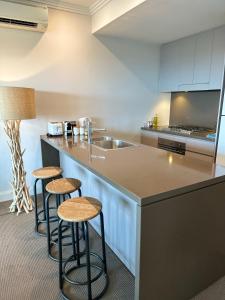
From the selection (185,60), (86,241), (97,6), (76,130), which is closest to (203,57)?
(185,60)

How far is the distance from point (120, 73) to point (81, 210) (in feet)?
8.61

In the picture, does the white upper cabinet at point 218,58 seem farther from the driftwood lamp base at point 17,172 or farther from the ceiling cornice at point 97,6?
the driftwood lamp base at point 17,172

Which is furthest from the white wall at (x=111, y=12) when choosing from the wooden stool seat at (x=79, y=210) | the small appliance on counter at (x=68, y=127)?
the wooden stool seat at (x=79, y=210)

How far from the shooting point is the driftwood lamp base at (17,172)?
2.57m

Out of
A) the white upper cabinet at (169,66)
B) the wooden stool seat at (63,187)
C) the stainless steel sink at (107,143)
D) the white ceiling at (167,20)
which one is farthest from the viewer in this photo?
the white upper cabinet at (169,66)

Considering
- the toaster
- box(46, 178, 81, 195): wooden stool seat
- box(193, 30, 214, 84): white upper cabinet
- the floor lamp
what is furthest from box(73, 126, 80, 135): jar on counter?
box(193, 30, 214, 84): white upper cabinet

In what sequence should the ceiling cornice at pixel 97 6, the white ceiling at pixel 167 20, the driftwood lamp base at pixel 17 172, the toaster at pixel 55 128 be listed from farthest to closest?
the toaster at pixel 55 128, the ceiling cornice at pixel 97 6, the driftwood lamp base at pixel 17 172, the white ceiling at pixel 167 20

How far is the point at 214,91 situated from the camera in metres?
3.20

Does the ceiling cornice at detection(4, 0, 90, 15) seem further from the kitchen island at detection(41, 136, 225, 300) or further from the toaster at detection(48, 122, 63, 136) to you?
the kitchen island at detection(41, 136, 225, 300)

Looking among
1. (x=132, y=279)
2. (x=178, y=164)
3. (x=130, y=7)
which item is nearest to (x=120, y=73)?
(x=130, y=7)

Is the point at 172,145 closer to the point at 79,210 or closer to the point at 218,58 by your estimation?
the point at 218,58

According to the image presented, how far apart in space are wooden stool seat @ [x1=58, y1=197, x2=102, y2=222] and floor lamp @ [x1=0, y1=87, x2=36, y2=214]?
4.17 feet

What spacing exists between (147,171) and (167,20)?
2.06m

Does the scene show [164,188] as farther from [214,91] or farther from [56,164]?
[214,91]
